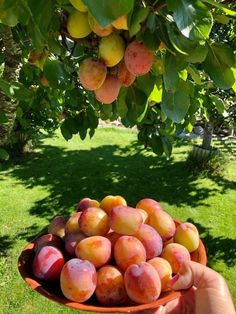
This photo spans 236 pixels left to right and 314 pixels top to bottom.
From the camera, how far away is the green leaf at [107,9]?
2.78ft

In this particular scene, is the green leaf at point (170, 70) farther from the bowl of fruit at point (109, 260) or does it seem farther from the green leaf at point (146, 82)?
the bowl of fruit at point (109, 260)

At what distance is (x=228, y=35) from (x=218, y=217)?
2.93 m

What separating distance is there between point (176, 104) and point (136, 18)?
1.17ft

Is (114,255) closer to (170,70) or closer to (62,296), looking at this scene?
(62,296)

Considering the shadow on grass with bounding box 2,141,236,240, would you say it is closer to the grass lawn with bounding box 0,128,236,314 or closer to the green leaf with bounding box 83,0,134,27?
the grass lawn with bounding box 0,128,236,314

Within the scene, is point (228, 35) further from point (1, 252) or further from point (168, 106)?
point (168, 106)

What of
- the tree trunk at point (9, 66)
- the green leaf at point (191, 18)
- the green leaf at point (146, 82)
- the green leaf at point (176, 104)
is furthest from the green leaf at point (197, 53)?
the tree trunk at point (9, 66)

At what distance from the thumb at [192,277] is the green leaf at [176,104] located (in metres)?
0.60

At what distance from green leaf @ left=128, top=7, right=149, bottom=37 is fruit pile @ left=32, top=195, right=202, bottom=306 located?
2.33ft

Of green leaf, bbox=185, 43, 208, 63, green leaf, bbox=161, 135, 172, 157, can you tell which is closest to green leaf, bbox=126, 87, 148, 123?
green leaf, bbox=185, 43, 208, 63

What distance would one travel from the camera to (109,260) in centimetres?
161

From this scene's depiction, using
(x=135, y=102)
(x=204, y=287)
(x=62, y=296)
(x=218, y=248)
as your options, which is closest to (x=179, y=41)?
(x=135, y=102)

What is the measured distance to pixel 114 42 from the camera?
116cm

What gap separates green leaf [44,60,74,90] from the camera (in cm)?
197
